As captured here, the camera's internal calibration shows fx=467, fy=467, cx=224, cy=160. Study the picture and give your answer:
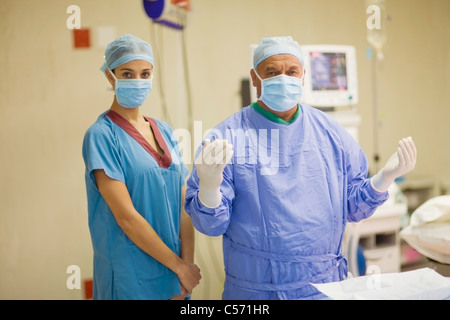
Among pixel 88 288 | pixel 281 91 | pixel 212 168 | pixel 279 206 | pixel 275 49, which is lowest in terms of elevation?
pixel 88 288

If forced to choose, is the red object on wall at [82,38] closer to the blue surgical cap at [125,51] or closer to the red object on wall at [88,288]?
the blue surgical cap at [125,51]

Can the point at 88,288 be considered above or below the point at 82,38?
below

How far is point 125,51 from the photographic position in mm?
1317

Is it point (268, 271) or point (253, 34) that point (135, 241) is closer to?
point (268, 271)

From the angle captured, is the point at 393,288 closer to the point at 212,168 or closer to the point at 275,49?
the point at 212,168

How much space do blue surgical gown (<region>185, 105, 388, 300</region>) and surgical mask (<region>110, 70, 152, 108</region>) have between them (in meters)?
0.24

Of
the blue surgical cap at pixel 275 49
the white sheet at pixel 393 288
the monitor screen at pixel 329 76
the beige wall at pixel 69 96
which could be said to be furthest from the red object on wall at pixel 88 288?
the monitor screen at pixel 329 76

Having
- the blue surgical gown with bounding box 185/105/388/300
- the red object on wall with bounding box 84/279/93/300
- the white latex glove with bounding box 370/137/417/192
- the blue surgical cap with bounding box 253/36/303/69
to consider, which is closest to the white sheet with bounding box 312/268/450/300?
the blue surgical gown with bounding box 185/105/388/300

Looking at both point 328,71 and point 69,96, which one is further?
point 328,71

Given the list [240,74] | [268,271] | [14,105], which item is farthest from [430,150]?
[14,105]

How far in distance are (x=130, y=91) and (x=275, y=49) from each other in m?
0.42

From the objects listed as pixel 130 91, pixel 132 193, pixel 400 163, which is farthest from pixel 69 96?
pixel 400 163

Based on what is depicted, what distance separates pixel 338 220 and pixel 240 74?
Result: 90 centimetres

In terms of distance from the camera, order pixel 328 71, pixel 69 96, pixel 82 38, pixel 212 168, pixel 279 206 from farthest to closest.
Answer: pixel 328 71 → pixel 69 96 → pixel 82 38 → pixel 279 206 → pixel 212 168
